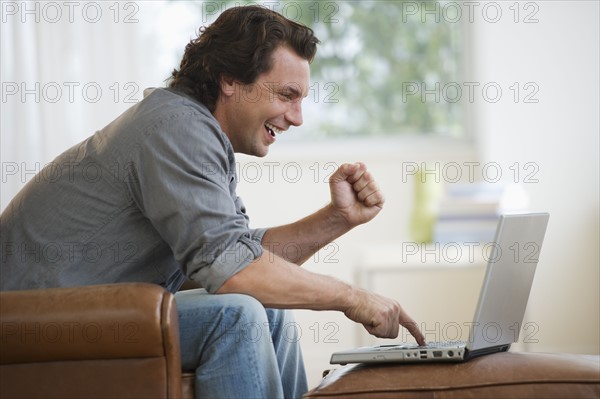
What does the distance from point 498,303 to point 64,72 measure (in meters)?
1.89

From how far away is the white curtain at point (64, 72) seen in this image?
9.06 ft

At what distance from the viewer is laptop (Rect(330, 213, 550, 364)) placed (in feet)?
4.65

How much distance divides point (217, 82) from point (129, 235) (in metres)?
0.43

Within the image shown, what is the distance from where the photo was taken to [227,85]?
190cm

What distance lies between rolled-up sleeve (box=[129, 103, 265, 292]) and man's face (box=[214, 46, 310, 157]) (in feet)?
0.95

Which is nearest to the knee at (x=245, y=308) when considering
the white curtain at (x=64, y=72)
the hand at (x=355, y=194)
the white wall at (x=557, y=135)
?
the hand at (x=355, y=194)

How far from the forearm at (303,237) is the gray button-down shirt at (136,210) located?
0.40m

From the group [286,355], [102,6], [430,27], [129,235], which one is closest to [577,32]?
[430,27]

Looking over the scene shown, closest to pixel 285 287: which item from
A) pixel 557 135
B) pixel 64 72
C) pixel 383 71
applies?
pixel 64 72

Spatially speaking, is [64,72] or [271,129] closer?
[271,129]

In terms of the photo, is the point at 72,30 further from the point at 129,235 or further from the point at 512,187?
the point at 512,187

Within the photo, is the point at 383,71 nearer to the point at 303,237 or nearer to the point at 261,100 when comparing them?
the point at 303,237

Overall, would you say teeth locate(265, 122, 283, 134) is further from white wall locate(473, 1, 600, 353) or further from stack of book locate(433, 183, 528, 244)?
white wall locate(473, 1, 600, 353)

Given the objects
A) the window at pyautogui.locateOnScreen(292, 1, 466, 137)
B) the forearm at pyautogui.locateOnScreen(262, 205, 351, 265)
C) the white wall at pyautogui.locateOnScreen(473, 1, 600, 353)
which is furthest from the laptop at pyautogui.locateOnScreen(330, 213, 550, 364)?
the window at pyautogui.locateOnScreen(292, 1, 466, 137)
